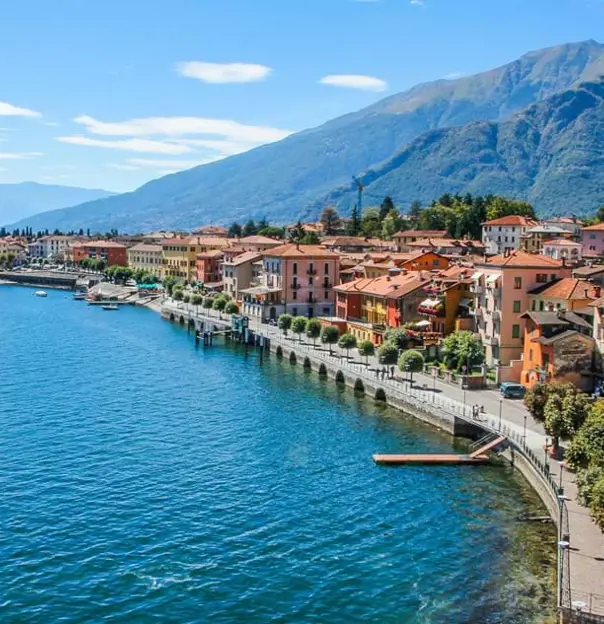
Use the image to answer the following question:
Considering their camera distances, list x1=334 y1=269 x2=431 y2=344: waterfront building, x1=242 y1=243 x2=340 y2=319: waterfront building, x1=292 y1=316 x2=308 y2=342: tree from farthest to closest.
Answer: x1=242 y1=243 x2=340 y2=319: waterfront building → x1=292 y1=316 x2=308 y2=342: tree → x1=334 y1=269 x2=431 y2=344: waterfront building

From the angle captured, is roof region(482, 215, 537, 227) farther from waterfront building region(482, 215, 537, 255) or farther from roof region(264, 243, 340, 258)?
roof region(264, 243, 340, 258)

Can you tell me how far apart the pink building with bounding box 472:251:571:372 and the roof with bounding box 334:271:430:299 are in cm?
1620

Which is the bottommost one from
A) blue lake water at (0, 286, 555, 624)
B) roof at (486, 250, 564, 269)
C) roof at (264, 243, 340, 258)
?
blue lake water at (0, 286, 555, 624)

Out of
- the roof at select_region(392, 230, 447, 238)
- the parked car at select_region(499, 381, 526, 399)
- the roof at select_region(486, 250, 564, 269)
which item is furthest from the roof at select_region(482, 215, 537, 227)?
the parked car at select_region(499, 381, 526, 399)

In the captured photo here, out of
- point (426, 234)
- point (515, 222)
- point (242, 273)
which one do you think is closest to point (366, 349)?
point (242, 273)

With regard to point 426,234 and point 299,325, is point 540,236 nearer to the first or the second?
point 426,234

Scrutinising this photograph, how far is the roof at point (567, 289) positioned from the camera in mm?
67938

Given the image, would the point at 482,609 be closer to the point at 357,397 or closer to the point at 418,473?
the point at 418,473

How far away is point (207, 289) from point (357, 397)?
88.1m

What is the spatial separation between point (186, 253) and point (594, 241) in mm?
90510

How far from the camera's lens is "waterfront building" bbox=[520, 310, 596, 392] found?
6134 cm

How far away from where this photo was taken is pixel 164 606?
107ft

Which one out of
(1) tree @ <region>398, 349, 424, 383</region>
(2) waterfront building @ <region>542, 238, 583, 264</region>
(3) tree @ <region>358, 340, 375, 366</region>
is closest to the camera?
(1) tree @ <region>398, 349, 424, 383</region>

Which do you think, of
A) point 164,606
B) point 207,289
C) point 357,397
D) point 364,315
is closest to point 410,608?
point 164,606
